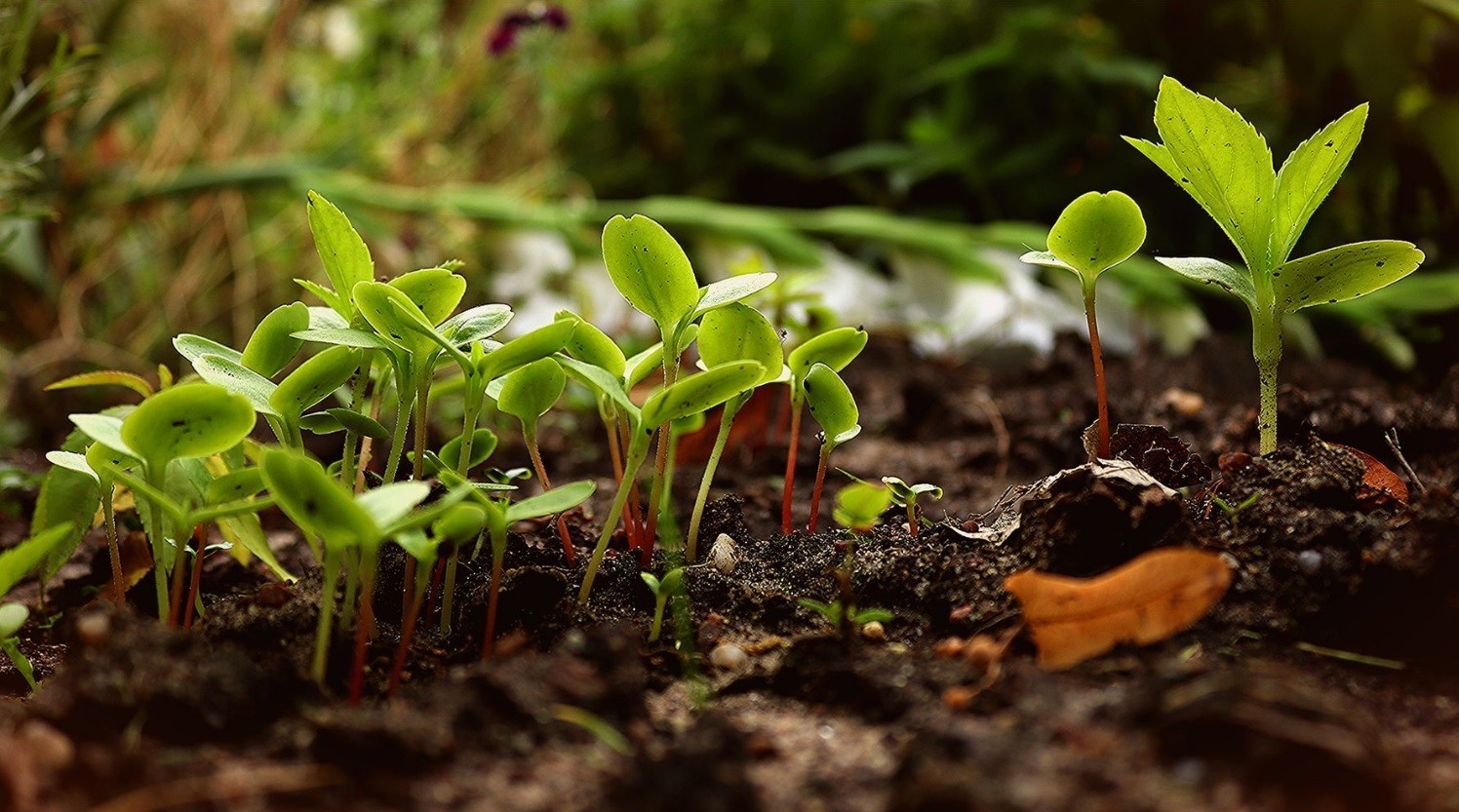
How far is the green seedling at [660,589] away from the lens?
0.71 m

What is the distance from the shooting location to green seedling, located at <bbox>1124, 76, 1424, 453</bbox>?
0.73 m

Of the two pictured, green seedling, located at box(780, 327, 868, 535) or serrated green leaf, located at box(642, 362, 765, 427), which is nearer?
serrated green leaf, located at box(642, 362, 765, 427)

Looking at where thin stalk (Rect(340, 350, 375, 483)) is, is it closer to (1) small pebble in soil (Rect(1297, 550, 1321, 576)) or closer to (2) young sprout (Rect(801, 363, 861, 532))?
(2) young sprout (Rect(801, 363, 861, 532))

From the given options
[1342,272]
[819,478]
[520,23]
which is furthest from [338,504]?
[520,23]

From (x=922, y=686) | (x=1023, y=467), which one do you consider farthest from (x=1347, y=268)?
(x=1023, y=467)

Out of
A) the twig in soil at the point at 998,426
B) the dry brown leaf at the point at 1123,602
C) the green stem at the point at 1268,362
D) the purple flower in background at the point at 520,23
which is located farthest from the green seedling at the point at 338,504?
the purple flower in background at the point at 520,23

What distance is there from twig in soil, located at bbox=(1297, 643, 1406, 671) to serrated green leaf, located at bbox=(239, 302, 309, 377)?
69 centimetres

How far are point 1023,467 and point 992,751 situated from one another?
2.64ft

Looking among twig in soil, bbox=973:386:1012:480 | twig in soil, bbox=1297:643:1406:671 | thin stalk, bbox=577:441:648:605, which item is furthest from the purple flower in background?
twig in soil, bbox=1297:643:1406:671

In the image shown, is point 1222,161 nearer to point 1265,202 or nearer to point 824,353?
point 1265,202

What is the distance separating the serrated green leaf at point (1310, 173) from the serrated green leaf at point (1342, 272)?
0.02m

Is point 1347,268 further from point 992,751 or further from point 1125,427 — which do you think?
point 992,751

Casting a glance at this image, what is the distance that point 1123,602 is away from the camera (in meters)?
0.63

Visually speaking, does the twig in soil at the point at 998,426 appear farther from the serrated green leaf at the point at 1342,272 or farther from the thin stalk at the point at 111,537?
the thin stalk at the point at 111,537
